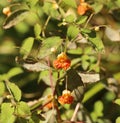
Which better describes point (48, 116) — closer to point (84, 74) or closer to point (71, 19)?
point (84, 74)

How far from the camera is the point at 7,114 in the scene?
1038mm

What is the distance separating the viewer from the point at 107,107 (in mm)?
1562

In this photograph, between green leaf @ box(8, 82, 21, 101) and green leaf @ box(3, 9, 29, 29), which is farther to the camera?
green leaf @ box(3, 9, 29, 29)

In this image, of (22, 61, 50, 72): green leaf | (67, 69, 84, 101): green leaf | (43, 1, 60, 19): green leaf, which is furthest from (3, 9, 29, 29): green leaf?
(67, 69, 84, 101): green leaf

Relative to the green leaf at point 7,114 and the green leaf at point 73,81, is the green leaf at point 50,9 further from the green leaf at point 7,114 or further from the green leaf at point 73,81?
the green leaf at point 7,114

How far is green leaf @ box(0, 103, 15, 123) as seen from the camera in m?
1.04

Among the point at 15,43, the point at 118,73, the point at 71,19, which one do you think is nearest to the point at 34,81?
the point at 15,43

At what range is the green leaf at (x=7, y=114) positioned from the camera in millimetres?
1038

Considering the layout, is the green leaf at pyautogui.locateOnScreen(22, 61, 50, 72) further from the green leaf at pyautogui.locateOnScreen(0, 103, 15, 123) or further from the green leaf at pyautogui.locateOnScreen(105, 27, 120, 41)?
the green leaf at pyautogui.locateOnScreen(105, 27, 120, 41)

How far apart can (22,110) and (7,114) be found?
5 cm

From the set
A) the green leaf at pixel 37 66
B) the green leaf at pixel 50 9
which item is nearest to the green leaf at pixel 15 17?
the green leaf at pixel 50 9

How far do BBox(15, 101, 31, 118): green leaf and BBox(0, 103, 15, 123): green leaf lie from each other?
3 centimetres

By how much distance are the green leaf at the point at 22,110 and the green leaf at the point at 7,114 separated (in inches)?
1.2

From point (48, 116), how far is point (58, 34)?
279 millimetres
